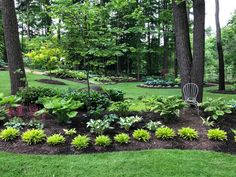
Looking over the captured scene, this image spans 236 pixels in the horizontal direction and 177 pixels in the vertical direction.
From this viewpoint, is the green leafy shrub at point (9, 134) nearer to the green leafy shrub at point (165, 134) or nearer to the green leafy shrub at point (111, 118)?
the green leafy shrub at point (111, 118)

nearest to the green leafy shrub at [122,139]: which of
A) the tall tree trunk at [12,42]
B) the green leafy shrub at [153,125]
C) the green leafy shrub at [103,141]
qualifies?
the green leafy shrub at [103,141]

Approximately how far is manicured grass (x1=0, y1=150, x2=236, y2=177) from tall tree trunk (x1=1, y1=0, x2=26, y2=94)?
3721 mm

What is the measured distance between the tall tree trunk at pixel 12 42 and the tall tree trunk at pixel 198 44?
4.48 metres

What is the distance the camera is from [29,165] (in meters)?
3.85

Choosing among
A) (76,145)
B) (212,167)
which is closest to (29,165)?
(76,145)

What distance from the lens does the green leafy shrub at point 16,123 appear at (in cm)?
506

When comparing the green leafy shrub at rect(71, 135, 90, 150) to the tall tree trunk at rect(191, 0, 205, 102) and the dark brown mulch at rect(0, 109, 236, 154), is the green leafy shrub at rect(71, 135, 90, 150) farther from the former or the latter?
the tall tree trunk at rect(191, 0, 205, 102)

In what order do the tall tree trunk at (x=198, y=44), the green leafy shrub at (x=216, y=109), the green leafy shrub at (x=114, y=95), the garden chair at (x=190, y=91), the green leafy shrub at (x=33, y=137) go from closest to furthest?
the green leafy shrub at (x=33, y=137)
the green leafy shrub at (x=216, y=109)
the tall tree trunk at (x=198, y=44)
the garden chair at (x=190, y=91)
the green leafy shrub at (x=114, y=95)

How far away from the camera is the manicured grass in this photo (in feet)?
11.9

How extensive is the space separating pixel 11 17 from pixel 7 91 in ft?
12.7

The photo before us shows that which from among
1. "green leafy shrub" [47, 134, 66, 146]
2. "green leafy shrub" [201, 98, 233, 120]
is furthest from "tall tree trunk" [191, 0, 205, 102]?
"green leafy shrub" [47, 134, 66, 146]

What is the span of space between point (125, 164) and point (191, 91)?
3373 millimetres

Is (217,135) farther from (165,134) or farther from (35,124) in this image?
(35,124)

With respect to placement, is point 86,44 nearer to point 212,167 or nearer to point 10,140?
point 10,140
